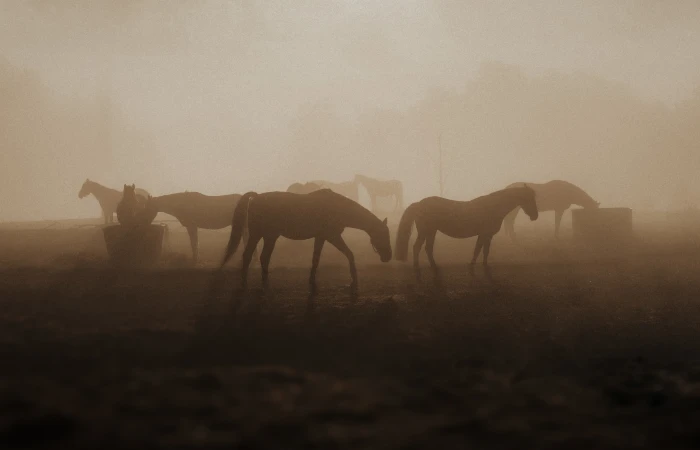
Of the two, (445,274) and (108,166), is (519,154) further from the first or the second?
(445,274)

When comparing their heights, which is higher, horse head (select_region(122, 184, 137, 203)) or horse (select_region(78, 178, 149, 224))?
horse (select_region(78, 178, 149, 224))

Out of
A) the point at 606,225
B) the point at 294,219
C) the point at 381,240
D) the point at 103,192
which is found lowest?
the point at 381,240

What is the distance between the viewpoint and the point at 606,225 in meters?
19.5

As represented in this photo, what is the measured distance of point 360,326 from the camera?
670cm

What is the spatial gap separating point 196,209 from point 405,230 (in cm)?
725

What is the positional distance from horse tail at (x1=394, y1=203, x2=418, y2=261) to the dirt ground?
2.29m

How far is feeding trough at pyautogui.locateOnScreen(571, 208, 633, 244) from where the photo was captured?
19.4m

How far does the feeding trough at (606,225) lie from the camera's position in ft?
63.7

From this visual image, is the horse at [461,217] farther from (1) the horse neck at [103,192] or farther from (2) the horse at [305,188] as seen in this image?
(1) the horse neck at [103,192]

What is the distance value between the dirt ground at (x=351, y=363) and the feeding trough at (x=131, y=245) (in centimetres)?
262

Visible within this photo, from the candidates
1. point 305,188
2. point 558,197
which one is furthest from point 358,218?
point 558,197

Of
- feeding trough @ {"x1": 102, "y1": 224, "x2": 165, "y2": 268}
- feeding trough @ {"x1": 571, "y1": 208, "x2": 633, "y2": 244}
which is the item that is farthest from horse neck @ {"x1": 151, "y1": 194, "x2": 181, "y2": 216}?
feeding trough @ {"x1": 571, "y1": 208, "x2": 633, "y2": 244}

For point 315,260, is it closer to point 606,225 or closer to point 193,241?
point 193,241

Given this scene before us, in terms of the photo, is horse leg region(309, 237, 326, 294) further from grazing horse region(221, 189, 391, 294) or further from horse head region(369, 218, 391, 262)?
horse head region(369, 218, 391, 262)
